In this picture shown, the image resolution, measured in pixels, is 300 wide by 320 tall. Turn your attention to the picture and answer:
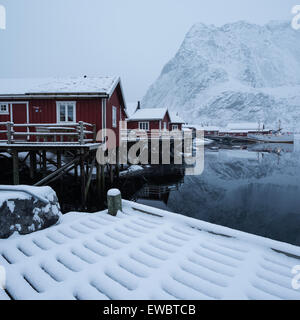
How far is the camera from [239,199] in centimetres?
1404

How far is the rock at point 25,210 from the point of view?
170 inches

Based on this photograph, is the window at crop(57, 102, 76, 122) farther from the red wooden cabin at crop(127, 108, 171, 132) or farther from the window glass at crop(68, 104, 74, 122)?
the red wooden cabin at crop(127, 108, 171, 132)

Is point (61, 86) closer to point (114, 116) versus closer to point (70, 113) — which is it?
point (70, 113)

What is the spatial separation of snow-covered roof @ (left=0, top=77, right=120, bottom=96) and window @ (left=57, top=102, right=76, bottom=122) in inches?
29.8

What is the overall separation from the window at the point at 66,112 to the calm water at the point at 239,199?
237 inches

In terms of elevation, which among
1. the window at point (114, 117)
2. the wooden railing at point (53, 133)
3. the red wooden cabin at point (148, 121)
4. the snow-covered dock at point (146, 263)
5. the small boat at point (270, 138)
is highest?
the red wooden cabin at point (148, 121)

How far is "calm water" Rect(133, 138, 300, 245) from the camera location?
10065mm

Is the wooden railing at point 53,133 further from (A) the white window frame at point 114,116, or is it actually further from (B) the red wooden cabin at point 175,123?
(B) the red wooden cabin at point 175,123

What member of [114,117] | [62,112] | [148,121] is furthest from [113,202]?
[148,121]

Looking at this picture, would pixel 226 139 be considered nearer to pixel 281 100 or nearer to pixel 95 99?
pixel 95 99

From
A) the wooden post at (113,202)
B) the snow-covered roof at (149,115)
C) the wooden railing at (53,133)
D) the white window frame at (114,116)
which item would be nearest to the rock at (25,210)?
the wooden post at (113,202)

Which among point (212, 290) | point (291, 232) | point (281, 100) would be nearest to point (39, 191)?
point (212, 290)

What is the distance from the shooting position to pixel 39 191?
484 cm

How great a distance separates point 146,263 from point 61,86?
12.6m
